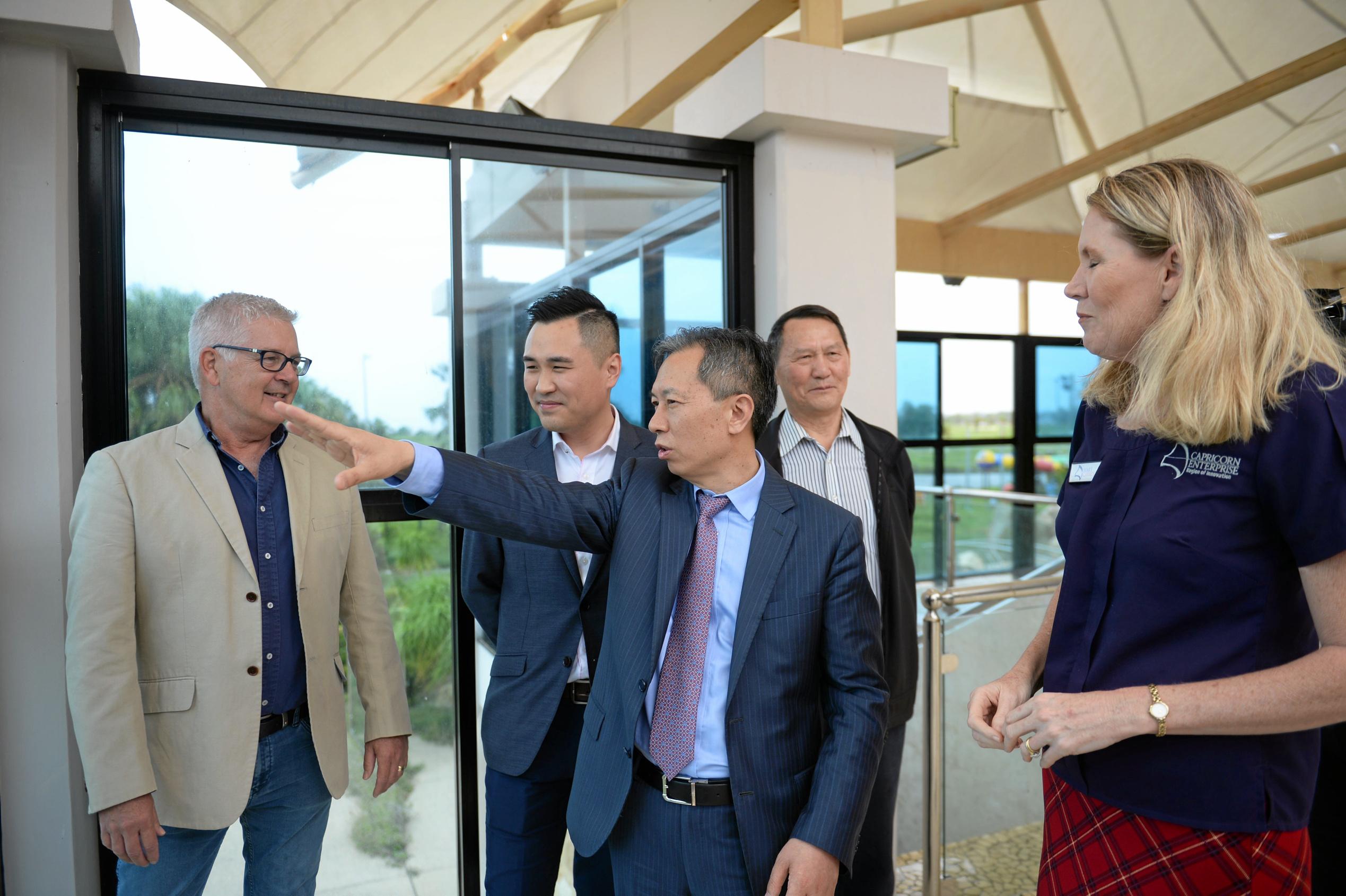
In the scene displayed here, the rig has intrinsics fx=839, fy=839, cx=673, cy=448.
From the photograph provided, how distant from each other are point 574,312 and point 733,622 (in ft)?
3.57

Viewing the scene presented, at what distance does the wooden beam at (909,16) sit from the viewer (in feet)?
14.2

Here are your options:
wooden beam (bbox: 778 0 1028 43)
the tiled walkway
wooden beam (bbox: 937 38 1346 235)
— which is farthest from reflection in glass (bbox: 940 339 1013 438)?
the tiled walkway

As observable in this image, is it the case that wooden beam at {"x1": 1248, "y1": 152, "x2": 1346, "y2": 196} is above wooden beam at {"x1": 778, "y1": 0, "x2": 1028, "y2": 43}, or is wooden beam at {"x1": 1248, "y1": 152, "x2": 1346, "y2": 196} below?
above

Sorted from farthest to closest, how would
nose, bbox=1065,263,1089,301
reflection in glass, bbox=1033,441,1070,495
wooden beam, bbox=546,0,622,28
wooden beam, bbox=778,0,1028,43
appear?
reflection in glass, bbox=1033,441,1070,495 → wooden beam, bbox=546,0,622,28 → wooden beam, bbox=778,0,1028,43 → nose, bbox=1065,263,1089,301

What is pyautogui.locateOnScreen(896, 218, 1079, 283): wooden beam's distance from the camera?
9250 millimetres

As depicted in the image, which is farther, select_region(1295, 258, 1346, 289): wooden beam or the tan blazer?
select_region(1295, 258, 1346, 289): wooden beam

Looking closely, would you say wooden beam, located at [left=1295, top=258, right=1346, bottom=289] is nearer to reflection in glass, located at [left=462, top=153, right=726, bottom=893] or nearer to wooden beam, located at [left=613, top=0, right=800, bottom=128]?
wooden beam, located at [left=613, top=0, right=800, bottom=128]

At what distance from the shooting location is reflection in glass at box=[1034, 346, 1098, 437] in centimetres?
1003

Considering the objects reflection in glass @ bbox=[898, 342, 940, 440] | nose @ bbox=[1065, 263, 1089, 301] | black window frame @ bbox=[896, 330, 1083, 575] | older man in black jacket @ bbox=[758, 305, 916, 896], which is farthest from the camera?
black window frame @ bbox=[896, 330, 1083, 575]

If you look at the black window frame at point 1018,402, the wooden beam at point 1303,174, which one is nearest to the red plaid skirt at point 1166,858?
the black window frame at point 1018,402

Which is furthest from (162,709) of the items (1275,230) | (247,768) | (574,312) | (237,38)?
(237,38)

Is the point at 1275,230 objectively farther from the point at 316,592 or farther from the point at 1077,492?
the point at 316,592

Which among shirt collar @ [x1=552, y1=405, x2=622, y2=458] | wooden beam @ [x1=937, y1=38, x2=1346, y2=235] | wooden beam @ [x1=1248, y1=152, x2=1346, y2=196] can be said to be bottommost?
shirt collar @ [x1=552, y1=405, x2=622, y2=458]

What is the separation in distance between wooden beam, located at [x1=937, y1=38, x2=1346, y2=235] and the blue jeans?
8486 millimetres
